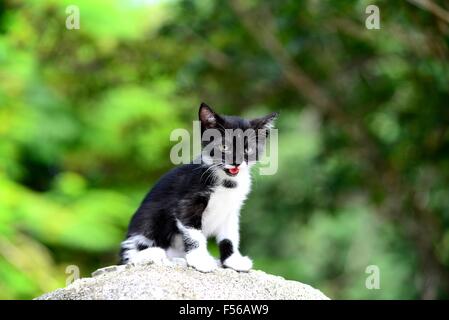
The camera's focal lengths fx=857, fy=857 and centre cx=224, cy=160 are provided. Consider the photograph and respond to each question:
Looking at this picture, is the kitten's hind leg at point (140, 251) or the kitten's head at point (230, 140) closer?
the kitten's head at point (230, 140)

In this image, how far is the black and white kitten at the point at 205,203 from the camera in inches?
239

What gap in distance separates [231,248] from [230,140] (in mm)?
893

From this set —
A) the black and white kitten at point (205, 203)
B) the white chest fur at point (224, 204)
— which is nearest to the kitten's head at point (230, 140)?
the black and white kitten at point (205, 203)

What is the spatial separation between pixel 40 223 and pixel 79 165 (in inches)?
218

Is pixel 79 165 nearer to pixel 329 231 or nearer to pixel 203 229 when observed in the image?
pixel 329 231

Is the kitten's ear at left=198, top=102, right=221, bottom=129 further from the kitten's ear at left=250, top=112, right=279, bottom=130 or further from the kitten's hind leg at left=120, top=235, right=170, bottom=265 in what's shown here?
the kitten's hind leg at left=120, top=235, right=170, bottom=265

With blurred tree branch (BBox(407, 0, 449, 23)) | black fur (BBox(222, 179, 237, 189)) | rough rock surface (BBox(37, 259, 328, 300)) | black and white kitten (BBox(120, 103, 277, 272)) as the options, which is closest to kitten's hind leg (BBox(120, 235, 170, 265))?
black and white kitten (BBox(120, 103, 277, 272))

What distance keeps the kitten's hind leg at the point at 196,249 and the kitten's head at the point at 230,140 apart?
0.50 m

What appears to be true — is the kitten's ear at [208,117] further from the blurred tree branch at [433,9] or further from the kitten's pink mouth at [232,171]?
the blurred tree branch at [433,9]

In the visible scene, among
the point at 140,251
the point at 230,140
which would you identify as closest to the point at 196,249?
the point at 140,251

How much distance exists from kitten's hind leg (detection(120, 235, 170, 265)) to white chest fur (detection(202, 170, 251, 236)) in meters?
0.38

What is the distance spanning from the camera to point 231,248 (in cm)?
643

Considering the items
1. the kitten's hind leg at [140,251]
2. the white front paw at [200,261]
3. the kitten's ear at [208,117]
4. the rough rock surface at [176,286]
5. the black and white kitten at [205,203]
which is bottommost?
the rough rock surface at [176,286]

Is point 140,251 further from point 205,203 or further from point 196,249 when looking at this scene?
point 205,203
